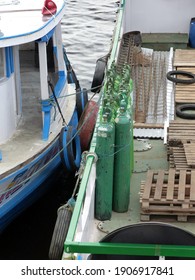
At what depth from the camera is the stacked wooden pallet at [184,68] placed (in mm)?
11898

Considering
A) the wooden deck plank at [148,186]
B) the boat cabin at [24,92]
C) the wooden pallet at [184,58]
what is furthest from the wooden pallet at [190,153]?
the wooden pallet at [184,58]

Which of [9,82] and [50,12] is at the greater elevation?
[50,12]

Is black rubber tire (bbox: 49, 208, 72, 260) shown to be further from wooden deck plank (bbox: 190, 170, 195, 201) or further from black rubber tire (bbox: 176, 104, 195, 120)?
black rubber tire (bbox: 176, 104, 195, 120)

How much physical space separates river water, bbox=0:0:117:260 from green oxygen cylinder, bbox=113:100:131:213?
8.78 ft

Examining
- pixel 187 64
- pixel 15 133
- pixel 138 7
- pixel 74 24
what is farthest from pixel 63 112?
pixel 74 24

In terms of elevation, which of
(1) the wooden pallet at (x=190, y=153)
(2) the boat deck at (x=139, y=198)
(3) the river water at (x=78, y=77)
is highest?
(1) the wooden pallet at (x=190, y=153)

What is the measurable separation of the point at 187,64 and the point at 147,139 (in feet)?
11.6

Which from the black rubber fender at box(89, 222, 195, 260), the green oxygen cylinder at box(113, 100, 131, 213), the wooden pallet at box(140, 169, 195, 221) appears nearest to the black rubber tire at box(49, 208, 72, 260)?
the green oxygen cylinder at box(113, 100, 131, 213)

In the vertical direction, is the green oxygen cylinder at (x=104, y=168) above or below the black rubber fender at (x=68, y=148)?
above

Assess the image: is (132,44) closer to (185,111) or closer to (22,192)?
(185,111)

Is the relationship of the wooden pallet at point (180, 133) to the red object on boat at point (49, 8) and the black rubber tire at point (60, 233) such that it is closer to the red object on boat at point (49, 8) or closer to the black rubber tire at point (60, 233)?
→ the black rubber tire at point (60, 233)

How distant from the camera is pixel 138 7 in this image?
16469 mm

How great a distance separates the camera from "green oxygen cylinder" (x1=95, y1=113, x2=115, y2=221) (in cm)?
783

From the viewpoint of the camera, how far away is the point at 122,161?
8.20 m
